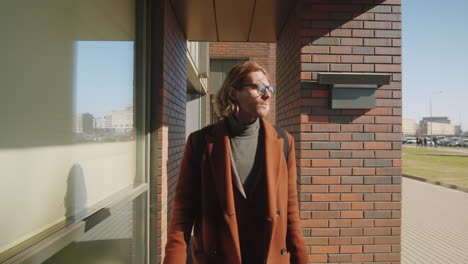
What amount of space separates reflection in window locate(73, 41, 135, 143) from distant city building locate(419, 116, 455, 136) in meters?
111

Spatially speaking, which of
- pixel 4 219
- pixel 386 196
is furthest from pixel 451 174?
pixel 4 219

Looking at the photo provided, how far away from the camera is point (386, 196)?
10.1ft

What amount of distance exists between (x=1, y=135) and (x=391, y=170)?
323cm

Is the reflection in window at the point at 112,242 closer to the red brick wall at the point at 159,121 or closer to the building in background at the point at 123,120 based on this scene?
the red brick wall at the point at 159,121

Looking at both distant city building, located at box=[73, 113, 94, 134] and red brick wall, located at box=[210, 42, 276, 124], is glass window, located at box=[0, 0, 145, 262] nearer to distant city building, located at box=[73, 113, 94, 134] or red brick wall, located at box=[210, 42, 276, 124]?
distant city building, located at box=[73, 113, 94, 134]

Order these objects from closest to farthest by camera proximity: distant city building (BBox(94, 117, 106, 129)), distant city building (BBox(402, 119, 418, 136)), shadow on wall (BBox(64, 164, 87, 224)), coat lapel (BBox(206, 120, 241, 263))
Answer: coat lapel (BBox(206, 120, 241, 263)), shadow on wall (BBox(64, 164, 87, 224)), distant city building (BBox(94, 117, 106, 129)), distant city building (BBox(402, 119, 418, 136))

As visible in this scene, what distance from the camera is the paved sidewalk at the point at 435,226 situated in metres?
4.98

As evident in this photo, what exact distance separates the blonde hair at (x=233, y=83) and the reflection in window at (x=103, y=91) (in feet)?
3.00

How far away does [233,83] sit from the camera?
1934 millimetres

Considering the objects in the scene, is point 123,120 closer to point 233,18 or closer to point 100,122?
point 100,122

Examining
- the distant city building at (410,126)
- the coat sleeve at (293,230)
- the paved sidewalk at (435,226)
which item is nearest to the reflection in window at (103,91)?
the coat sleeve at (293,230)

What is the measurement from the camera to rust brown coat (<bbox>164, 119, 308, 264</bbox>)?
5.44 feet

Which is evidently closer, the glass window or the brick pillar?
the glass window

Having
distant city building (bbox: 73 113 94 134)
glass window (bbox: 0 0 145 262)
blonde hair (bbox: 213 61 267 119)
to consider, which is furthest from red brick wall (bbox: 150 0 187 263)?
blonde hair (bbox: 213 61 267 119)
